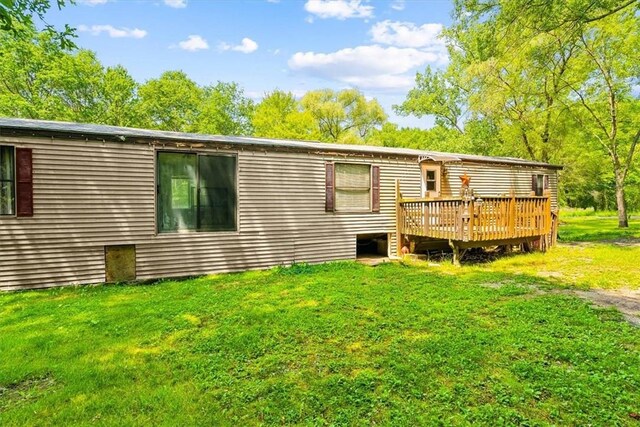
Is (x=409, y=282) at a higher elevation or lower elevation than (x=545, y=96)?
lower

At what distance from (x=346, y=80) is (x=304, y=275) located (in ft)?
106

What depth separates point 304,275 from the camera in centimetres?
766

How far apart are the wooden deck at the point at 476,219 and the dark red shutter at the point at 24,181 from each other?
8.41m

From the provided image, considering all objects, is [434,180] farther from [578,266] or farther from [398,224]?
[578,266]

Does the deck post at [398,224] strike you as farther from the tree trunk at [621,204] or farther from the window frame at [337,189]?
the tree trunk at [621,204]

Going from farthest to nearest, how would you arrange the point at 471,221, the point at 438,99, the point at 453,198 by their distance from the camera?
the point at 438,99, the point at 453,198, the point at 471,221

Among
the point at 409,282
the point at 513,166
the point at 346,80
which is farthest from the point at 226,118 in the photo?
the point at 409,282

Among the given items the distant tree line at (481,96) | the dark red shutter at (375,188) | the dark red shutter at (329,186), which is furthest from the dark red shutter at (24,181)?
the dark red shutter at (375,188)

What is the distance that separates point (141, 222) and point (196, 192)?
126 centimetres

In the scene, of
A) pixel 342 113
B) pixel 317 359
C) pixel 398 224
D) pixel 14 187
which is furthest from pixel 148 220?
pixel 342 113

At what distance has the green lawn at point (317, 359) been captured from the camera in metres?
2.68

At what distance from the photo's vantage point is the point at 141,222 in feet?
23.6

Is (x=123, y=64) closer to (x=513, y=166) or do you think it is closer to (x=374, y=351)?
(x=513, y=166)

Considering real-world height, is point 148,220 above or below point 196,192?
below
